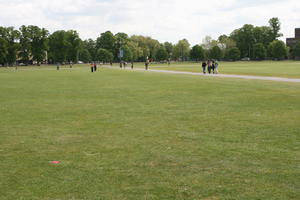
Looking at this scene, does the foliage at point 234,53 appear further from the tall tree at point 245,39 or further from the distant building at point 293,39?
the distant building at point 293,39

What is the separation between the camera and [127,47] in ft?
492

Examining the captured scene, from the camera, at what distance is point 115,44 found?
552 feet

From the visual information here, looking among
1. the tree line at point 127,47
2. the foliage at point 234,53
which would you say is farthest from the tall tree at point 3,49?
the foliage at point 234,53

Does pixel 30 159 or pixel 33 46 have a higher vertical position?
pixel 33 46

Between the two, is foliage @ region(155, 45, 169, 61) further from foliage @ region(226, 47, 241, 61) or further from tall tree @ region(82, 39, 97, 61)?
tall tree @ region(82, 39, 97, 61)

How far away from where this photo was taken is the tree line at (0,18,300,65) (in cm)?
13012

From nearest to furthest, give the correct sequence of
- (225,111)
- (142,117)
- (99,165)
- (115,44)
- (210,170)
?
(210,170)
(99,165)
(142,117)
(225,111)
(115,44)

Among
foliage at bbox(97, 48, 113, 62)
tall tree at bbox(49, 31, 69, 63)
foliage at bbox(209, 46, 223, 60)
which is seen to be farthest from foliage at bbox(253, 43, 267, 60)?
tall tree at bbox(49, 31, 69, 63)

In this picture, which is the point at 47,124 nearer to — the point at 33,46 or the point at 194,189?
the point at 194,189

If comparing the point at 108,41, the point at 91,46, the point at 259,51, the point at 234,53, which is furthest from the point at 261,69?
the point at 91,46

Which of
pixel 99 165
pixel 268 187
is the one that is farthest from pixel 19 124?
pixel 268 187

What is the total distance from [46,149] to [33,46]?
132m

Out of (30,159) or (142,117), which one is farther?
(142,117)

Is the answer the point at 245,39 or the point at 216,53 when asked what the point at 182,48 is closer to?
the point at 216,53
